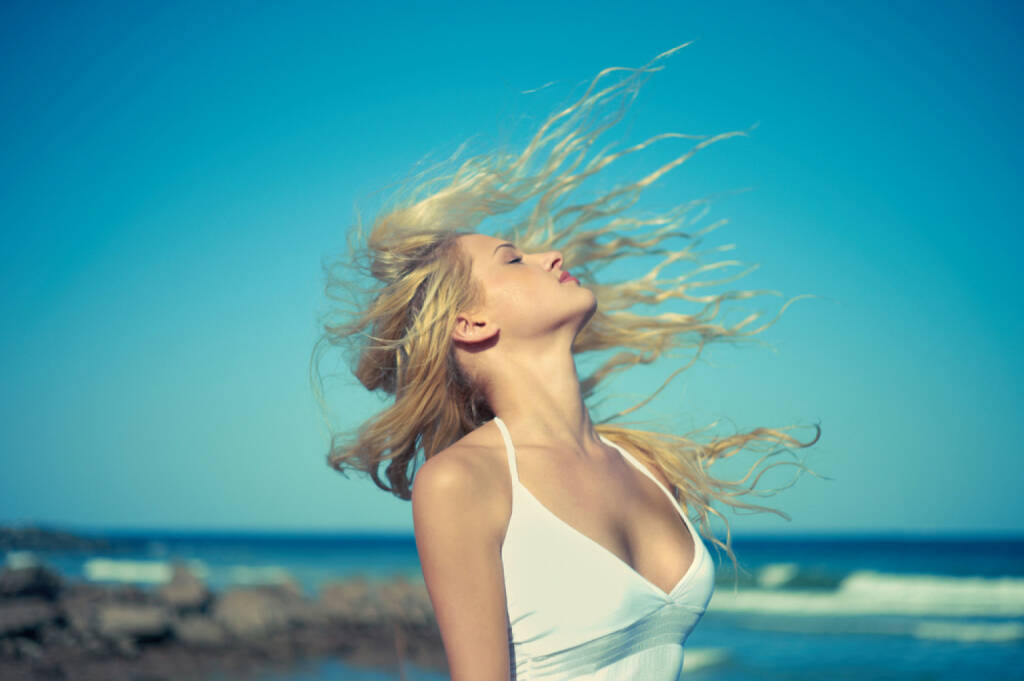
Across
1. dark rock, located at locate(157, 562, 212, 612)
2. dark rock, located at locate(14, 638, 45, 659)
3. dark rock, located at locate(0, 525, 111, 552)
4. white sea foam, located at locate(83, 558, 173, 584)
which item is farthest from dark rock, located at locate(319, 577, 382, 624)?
dark rock, located at locate(0, 525, 111, 552)

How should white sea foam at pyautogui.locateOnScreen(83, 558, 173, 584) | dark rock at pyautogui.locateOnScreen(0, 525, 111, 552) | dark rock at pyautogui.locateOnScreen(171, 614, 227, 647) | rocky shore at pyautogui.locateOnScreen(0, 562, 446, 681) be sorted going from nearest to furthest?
rocky shore at pyautogui.locateOnScreen(0, 562, 446, 681), dark rock at pyautogui.locateOnScreen(171, 614, 227, 647), white sea foam at pyautogui.locateOnScreen(83, 558, 173, 584), dark rock at pyautogui.locateOnScreen(0, 525, 111, 552)

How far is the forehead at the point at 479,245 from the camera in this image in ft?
8.77

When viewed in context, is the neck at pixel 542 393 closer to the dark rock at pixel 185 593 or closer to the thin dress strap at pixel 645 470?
the thin dress strap at pixel 645 470

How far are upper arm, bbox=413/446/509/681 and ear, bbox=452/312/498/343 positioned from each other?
666 mm

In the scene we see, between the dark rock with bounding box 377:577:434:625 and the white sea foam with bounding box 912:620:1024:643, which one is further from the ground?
the dark rock with bounding box 377:577:434:625

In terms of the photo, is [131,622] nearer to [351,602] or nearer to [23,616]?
[23,616]

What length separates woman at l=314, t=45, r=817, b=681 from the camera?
1972 mm

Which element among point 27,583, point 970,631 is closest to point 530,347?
point 27,583

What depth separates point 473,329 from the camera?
257cm

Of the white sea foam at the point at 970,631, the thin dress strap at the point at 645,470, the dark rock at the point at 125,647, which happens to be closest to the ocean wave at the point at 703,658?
the white sea foam at the point at 970,631

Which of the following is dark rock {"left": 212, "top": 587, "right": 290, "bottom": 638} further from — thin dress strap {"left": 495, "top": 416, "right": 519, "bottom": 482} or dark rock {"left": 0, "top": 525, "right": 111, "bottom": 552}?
dark rock {"left": 0, "top": 525, "right": 111, "bottom": 552}

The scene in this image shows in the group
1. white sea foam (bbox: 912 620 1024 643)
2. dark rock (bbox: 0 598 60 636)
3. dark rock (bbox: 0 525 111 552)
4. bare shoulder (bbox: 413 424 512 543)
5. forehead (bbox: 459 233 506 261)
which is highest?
dark rock (bbox: 0 525 111 552)

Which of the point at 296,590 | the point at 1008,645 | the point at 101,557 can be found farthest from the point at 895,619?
the point at 101,557

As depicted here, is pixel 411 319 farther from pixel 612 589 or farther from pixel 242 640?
pixel 242 640
